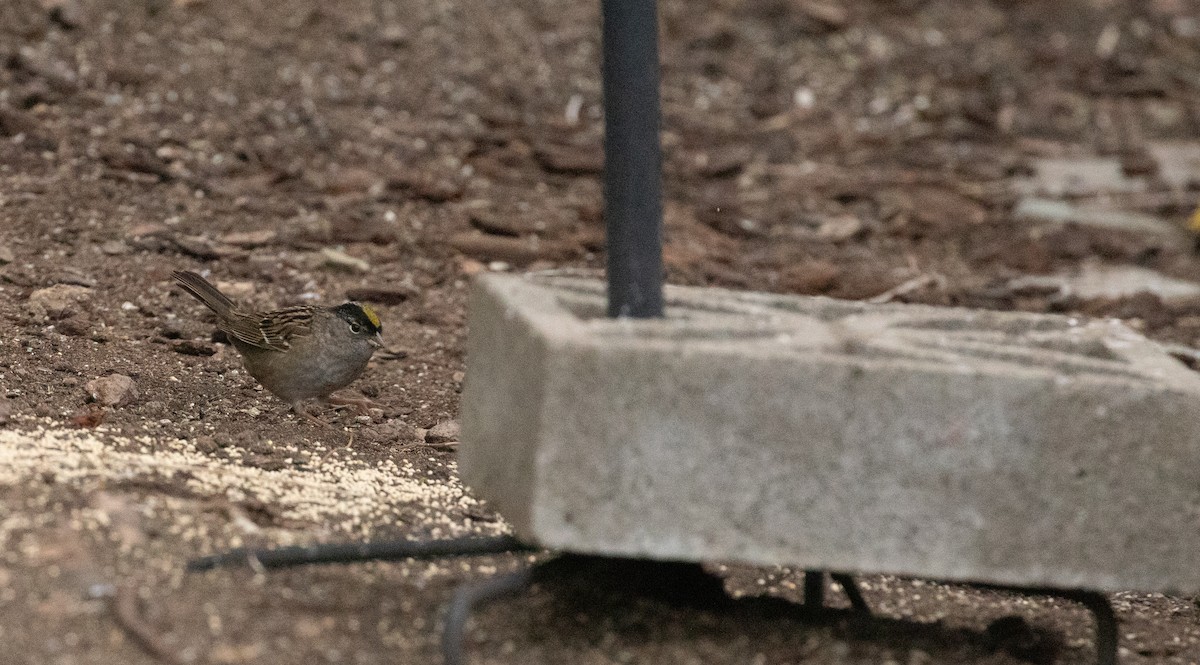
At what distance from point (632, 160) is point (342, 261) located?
3.00 m

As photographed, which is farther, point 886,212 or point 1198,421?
point 886,212

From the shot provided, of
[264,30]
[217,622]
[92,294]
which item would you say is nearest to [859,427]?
[217,622]

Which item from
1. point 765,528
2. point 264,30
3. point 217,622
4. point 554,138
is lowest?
point 217,622

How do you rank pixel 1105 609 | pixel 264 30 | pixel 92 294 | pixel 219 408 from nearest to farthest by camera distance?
pixel 1105 609, pixel 219 408, pixel 92 294, pixel 264 30

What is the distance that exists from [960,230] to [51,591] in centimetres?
545

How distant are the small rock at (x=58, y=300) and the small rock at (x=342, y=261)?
99cm

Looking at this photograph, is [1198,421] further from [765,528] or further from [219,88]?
[219,88]

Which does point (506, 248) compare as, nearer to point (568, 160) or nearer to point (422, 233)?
point (422, 233)

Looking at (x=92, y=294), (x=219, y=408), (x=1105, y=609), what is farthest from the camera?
(x=92, y=294)

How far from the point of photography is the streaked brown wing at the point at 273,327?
4.87m

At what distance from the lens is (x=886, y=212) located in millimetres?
7582

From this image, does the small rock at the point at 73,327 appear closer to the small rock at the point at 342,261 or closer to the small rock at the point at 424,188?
the small rock at the point at 342,261

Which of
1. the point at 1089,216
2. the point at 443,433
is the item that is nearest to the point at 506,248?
the point at 443,433

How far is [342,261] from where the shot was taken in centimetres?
595
